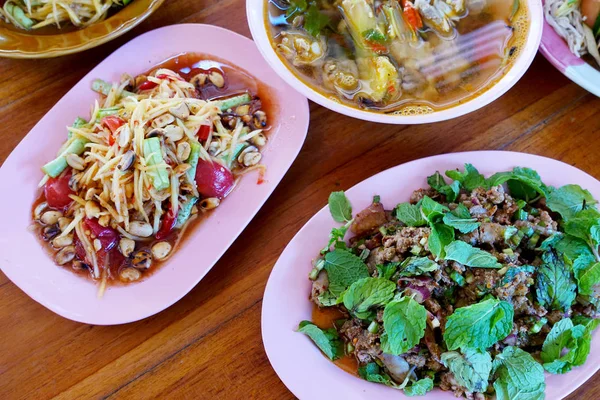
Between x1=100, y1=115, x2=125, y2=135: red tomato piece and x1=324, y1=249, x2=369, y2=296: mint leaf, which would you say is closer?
x1=324, y1=249, x2=369, y2=296: mint leaf

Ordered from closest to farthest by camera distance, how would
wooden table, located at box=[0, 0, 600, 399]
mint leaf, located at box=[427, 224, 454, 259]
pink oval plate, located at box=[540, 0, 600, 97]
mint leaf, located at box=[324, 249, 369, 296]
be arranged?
mint leaf, located at box=[427, 224, 454, 259]
mint leaf, located at box=[324, 249, 369, 296]
wooden table, located at box=[0, 0, 600, 399]
pink oval plate, located at box=[540, 0, 600, 97]

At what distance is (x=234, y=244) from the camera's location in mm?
2320

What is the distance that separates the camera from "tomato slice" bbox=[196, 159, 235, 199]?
87.2 inches

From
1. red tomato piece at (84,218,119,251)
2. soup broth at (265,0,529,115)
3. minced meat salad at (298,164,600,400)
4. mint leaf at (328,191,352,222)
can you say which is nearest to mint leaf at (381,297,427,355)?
minced meat salad at (298,164,600,400)

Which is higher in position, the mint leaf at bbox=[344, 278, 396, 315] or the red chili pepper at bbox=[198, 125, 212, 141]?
the red chili pepper at bbox=[198, 125, 212, 141]

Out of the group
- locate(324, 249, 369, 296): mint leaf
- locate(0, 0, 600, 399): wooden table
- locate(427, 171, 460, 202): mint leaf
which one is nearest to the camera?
locate(324, 249, 369, 296): mint leaf

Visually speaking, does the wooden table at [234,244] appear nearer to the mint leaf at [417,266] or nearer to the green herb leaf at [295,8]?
the green herb leaf at [295,8]

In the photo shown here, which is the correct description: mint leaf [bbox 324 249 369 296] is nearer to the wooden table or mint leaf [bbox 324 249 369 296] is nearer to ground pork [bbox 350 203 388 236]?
ground pork [bbox 350 203 388 236]

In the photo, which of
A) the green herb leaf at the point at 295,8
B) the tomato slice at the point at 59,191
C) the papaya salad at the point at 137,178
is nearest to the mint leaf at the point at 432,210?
the papaya salad at the point at 137,178

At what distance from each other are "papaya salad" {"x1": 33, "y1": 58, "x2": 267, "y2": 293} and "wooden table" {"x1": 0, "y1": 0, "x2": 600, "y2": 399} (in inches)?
9.9

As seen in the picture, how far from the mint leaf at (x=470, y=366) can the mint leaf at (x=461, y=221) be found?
431 millimetres

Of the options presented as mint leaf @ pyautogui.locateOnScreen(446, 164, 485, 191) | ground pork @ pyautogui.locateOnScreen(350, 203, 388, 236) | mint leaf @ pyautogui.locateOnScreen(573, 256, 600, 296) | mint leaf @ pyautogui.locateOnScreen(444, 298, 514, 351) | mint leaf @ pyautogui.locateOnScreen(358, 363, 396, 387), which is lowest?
mint leaf @ pyautogui.locateOnScreen(358, 363, 396, 387)

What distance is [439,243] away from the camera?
1.83 meters

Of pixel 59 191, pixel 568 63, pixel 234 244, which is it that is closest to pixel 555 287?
pixel 568 63
